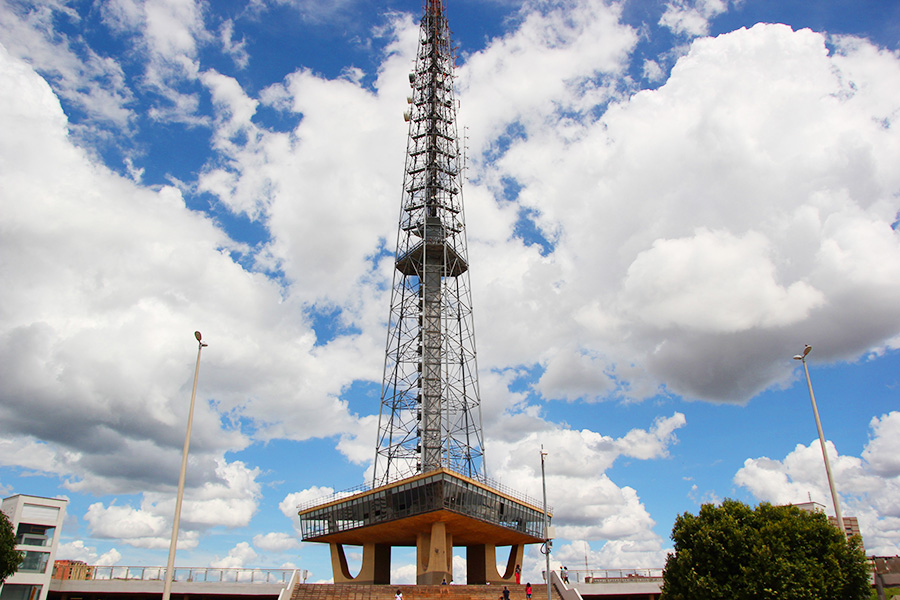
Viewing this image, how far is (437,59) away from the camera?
89375 millimetres

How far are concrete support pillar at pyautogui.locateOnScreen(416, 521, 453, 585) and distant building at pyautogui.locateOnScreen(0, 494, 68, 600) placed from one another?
3507cm

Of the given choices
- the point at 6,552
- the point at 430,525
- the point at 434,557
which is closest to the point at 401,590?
the point at 434,557

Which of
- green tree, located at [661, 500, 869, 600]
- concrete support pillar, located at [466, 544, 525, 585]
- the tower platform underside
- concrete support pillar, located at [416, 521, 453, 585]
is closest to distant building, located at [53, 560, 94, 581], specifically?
the tower platform underside

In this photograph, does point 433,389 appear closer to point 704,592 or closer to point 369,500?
point 369,500

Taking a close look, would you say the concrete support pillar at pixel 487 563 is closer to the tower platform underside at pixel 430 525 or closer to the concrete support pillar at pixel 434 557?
the tower platform underside at pixel 430 525

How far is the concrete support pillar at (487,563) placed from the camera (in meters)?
72.0

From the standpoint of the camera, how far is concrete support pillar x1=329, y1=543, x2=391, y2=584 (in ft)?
236

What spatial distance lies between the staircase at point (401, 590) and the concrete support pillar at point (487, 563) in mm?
20237

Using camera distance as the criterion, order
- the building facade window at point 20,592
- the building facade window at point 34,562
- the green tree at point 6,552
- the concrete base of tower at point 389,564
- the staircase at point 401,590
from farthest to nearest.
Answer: the concrete base of tower at point 389,564
the building facade window at point 34,562
the building facade window at point 20,592
the staircase at point 401,590
the green tree at point 6,552

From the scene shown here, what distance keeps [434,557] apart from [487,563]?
1416 centimetres

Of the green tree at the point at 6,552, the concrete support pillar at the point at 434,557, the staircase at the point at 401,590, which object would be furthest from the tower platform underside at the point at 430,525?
the green tree at the point at 6,552

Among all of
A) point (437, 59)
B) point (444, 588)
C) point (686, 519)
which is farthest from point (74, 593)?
point (437, 59)

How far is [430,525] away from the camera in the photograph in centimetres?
6384

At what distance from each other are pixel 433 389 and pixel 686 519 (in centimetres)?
3839
